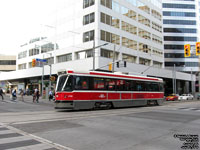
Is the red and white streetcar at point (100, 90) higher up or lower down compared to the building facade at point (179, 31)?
lower down

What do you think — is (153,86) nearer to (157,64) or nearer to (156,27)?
(157,64)

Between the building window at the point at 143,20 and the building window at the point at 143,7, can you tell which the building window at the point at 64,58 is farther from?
the building window at the point at 143,7

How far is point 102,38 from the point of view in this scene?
3600 centimetres

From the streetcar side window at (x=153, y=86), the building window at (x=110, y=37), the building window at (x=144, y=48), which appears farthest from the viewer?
the building window at (x=144, y=48)

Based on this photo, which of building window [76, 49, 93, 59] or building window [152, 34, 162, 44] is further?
building window [152, 34, 162, 44]

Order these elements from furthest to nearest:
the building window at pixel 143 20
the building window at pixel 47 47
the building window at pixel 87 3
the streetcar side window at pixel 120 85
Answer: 1. the building window at pixel 143 20
2. the building window at pixel 47 47
3. the building window at pixel 87 3
4. the streetcar side window at pixel 120 85

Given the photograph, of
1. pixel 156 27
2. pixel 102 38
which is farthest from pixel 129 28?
pixel 156 27

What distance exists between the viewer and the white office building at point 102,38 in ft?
118

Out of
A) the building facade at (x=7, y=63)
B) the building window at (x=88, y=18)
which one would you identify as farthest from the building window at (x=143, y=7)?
the building facade at (x=7, y=63)

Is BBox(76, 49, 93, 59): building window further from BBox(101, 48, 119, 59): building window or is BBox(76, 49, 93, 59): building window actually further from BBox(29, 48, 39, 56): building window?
BBox(29, 48, 39, 56): building window

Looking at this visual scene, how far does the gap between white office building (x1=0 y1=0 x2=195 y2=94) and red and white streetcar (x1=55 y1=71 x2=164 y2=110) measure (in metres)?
10.5

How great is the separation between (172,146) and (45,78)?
46.7 metres

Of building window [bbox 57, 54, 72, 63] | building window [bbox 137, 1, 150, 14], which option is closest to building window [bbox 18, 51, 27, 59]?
building window [bbox 57, 54, 72, 63]

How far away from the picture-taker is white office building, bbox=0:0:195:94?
118 feet
